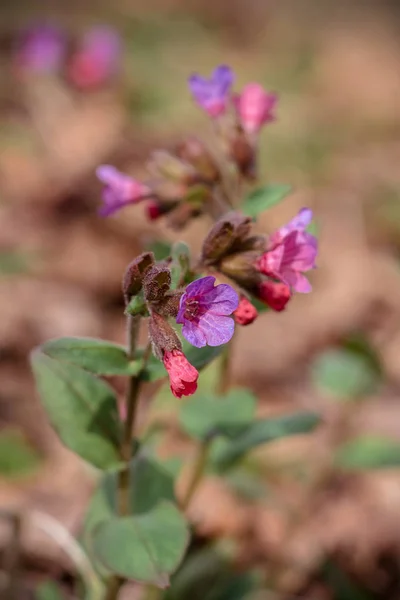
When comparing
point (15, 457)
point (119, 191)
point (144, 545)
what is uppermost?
point (119, 191)

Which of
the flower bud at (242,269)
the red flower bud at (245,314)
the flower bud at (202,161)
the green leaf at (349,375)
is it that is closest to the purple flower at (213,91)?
the flower bud at (202,161)

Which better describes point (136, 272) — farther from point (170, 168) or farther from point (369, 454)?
point (369, 454)

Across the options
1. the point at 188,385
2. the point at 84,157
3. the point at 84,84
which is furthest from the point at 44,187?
the point at 188,385

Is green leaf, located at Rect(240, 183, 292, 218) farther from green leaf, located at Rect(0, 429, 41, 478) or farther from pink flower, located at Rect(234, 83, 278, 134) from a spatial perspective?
green leaf, located at Rect(0, 429, 41, 478)

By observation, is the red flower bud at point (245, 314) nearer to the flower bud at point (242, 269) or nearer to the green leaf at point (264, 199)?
the flower bud at point (242, 269)

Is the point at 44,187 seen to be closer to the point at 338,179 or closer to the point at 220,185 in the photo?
the point at 338,179

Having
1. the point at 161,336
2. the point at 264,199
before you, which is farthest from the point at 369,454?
the point at 161,336

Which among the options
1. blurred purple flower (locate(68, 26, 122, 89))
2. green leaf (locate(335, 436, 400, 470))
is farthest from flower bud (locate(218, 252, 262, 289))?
blurred purple flower (locate(68, 26, 122, 89))
